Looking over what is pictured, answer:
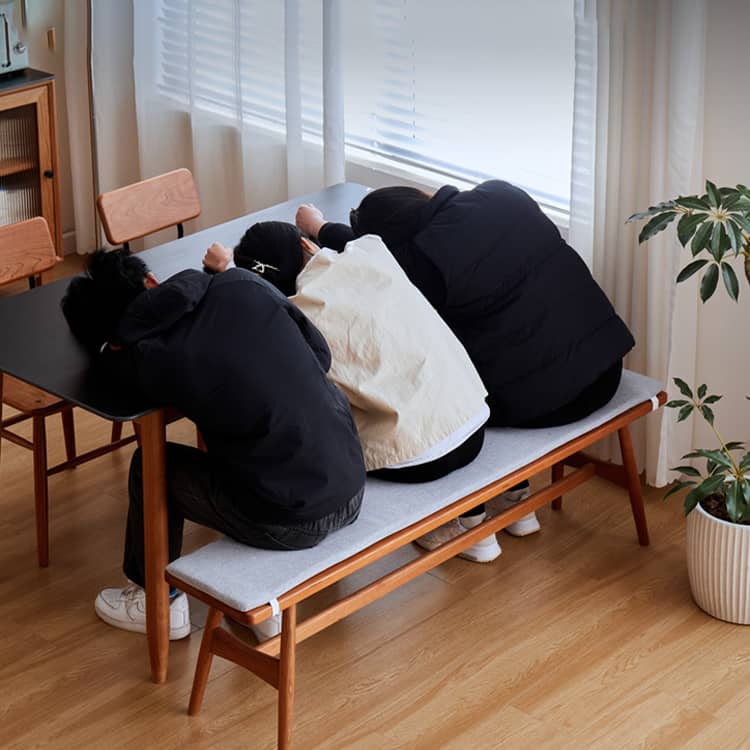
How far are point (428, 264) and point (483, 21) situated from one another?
1121 mm

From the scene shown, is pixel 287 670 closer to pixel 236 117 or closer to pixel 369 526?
pixel 369 526

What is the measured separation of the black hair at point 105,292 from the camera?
2.54m

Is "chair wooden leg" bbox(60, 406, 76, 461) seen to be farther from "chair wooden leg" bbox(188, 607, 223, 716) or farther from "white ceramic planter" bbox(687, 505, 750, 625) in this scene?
"white ceramic planter" bbox(687, 505, 750, 625)

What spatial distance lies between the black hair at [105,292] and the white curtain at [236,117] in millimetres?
1597

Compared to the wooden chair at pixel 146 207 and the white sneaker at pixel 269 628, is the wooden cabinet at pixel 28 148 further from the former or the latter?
the white sneaker at pixel 269 628

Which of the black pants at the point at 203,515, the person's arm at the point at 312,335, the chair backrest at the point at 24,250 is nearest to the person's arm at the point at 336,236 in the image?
the person's arm at the point at 312,335

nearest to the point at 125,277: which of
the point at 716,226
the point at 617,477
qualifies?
the point at 716,226

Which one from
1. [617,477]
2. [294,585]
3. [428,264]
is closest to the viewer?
[294,585]

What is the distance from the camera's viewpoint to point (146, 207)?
3.70 metres

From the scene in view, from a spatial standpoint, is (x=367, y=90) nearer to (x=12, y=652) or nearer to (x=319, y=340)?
(x=319, y=340)

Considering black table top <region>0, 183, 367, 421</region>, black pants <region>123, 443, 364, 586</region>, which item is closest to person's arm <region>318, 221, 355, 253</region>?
black table top <region>0, 183, 367, 421</region>

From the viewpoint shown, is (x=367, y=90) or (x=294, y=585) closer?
(x=294, y=585)

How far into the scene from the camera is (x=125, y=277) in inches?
99.8

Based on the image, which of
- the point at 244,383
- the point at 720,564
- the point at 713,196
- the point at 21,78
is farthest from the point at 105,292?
the point at 21,78
